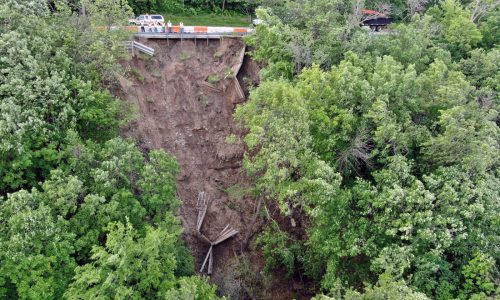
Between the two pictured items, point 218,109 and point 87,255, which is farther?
point 218,109

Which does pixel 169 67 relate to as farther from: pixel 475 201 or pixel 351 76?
pixel 475 201

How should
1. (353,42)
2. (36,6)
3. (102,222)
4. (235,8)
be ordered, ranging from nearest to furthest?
(102,222), (36,6), (353,42), (235,8)

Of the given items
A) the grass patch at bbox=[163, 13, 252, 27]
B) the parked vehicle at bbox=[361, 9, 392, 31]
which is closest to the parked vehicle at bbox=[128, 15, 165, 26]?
the grass patch at bbox=[163, 13, 252, 27]

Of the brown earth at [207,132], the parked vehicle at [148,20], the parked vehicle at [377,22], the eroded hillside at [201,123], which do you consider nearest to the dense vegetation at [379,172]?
the brown earth at [207,132]

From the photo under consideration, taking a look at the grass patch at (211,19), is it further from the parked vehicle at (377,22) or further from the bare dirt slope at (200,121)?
the parked vehicle at (377,22)

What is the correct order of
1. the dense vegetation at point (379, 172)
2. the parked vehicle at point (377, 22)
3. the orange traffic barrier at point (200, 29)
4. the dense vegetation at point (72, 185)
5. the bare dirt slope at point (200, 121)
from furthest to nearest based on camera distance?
the parked vehicle at point (377, 22), the orange traffic barrier at point (200, 29), the bare dirt slope at point (200, 121), the dense vegetation at point (379, 172), the dense vegetation at point (72, 185)

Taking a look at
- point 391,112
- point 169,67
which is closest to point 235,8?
point 169,67
